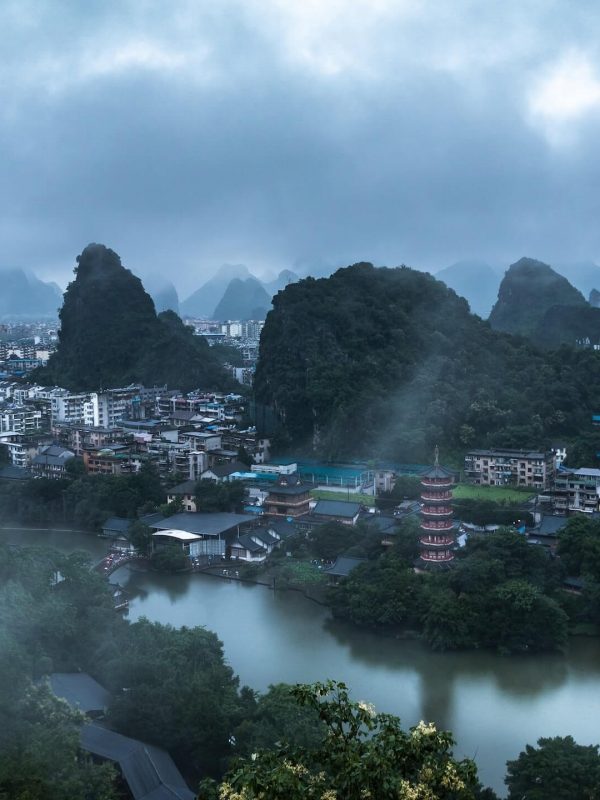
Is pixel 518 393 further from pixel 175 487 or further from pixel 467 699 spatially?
pixel 467 699

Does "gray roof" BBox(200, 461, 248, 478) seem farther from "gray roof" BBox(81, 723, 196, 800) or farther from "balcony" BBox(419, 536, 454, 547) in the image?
"gray roof" BBox(81, 723, 196, 800)

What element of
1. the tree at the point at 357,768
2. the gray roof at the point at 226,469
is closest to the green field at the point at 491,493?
the gray roof at the point at 226,469

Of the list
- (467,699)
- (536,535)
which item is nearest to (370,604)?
(467,699)

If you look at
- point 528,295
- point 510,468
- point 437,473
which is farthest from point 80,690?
point 528,295

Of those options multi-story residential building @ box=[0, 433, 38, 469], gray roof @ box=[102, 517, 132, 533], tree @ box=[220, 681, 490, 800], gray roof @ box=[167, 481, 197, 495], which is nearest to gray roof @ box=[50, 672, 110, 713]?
tree @ box=[220, 681, 490, 800]

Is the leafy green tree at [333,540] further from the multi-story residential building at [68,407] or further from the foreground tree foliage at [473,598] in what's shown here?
the multi-story residential building at [68,407]
